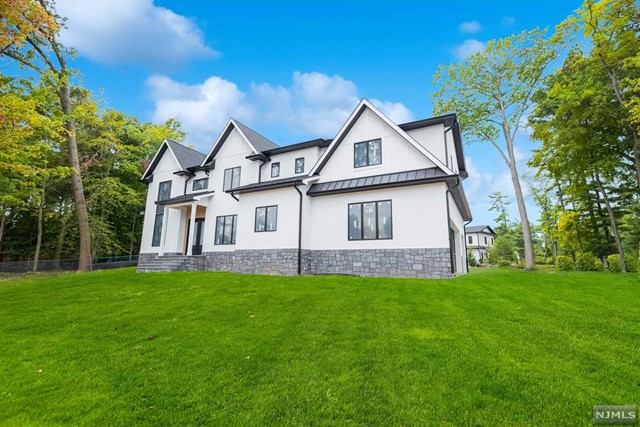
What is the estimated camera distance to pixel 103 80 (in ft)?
73.5

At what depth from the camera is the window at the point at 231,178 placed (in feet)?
59.9

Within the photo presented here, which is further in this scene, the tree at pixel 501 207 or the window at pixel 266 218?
the tree at pixel 501 207

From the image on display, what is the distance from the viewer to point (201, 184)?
20078mm

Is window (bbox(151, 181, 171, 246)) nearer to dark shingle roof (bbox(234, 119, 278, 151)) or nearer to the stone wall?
dark shingle roof (bbox(234, 119, 278, 151))

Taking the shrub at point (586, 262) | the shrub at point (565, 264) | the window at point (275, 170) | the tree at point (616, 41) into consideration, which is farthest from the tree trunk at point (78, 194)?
the shrub at point (586, 262)

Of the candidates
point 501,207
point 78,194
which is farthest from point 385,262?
point 501,207

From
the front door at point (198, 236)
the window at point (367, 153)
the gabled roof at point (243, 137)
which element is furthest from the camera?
the front door at point (198, 236)

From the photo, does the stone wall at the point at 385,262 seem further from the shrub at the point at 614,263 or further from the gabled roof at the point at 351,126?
the shrub at the point at 614,263

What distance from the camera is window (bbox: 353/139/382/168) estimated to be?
536 inches

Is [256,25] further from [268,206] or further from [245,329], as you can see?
[245,329]

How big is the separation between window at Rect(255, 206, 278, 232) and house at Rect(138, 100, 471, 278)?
0.18 ft

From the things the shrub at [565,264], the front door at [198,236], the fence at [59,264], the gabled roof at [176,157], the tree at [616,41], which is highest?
the tree at [616,41]

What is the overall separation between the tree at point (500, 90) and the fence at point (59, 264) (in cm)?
2892

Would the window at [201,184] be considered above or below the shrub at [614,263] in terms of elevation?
above
